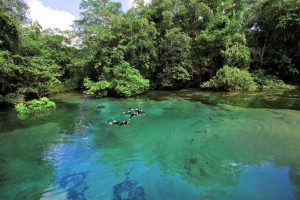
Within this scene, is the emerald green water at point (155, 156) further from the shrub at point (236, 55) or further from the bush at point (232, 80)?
the shrub at point (236, 55)

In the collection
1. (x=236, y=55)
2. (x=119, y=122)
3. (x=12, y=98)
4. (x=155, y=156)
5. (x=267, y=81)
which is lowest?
(x=155, y=156)

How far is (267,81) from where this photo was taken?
74.8 feet

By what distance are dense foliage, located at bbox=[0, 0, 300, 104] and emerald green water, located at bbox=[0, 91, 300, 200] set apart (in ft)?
26.0

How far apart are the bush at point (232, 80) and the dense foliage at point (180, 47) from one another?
0.13 meters

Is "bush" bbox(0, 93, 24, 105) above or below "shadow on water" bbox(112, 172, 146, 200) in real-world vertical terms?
above

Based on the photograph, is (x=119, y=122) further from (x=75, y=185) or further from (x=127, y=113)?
(x=75, y=185)

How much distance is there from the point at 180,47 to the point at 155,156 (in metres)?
16.6

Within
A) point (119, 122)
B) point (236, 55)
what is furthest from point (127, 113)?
point (236, 55)

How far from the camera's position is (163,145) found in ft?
28.7

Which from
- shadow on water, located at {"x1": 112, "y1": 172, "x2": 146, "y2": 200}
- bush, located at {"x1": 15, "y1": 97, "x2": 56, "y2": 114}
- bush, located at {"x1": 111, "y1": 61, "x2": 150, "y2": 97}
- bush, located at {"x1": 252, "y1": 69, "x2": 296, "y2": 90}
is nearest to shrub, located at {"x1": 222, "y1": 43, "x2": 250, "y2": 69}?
bush, located at {"x1": 252, "y1": 69, "x2": 296, "y2": 90}

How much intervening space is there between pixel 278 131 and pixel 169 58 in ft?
49.7

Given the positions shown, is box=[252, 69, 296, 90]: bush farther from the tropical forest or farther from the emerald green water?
the emerald green water

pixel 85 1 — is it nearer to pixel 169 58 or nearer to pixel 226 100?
pixel 169 58

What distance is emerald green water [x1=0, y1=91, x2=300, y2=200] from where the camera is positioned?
576 cm
